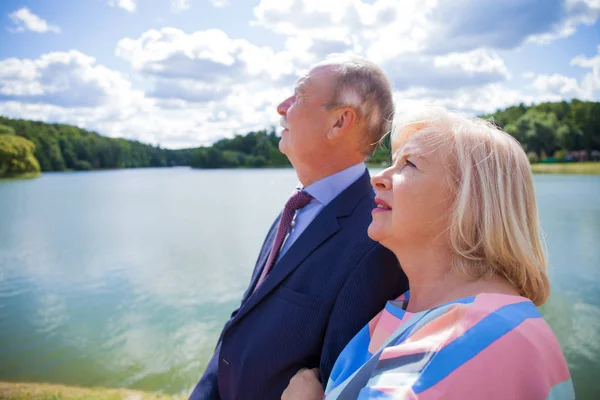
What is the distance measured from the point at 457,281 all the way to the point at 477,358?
477mm

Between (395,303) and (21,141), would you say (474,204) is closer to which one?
(395,303)

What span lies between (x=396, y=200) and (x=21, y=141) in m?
71.4

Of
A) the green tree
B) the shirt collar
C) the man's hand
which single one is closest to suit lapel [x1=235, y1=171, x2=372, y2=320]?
the shirt collar

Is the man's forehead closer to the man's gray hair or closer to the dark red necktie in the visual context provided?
the man's gray hair

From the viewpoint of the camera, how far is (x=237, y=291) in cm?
1312

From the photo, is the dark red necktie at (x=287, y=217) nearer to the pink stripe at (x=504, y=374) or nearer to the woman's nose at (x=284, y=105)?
the woman's nose at (x=284, y=105)

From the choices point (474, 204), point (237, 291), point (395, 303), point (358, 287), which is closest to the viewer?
point (474, 204)

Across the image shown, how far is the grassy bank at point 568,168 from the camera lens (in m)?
62.0

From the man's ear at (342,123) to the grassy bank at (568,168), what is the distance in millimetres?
66654

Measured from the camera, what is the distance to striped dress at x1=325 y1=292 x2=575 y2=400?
116 cm

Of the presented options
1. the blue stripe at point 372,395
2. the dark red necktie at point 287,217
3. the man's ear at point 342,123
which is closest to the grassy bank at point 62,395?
the dark red necktie at point 287,217

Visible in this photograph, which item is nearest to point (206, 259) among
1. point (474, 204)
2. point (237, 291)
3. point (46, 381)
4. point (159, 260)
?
point (159, 260)

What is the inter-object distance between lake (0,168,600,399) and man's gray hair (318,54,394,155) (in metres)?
1.35

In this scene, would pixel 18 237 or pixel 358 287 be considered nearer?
pixel 358 287
